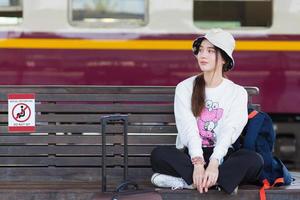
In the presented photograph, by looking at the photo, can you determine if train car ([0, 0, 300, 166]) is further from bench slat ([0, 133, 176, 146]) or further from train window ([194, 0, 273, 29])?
bench slat ([0, 133, 176, 146])

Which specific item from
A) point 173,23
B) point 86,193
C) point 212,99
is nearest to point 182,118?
point 212,99

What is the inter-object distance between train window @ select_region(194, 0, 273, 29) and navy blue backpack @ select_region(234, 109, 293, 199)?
2.43 m

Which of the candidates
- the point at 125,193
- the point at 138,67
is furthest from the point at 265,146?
the point at 138,67

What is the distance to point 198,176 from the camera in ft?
12.0

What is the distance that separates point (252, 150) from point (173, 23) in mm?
2530

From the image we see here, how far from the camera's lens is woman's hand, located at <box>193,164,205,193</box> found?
364cm

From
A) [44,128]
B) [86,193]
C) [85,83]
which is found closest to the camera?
[86,193]

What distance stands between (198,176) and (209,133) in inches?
15.2

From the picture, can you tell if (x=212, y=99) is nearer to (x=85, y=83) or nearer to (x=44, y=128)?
(x=44, y=128)

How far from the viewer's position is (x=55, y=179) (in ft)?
13.9

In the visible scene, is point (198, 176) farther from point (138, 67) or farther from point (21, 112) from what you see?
point (138, 67)

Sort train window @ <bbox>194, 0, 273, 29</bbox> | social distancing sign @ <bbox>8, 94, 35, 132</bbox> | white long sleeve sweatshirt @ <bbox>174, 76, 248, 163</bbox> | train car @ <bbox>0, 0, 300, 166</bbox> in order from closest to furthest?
white long sleeve sweatshirt @ <bbox>174, 76, 248, 163</bbox> → social distancing sign @ <bbox>8, 94, 35, 132</bbox> → train car @ <bbox>0, 0, 300, 166</bbox> → train window @ <bbox>194, 0, 273, 29</bbox>

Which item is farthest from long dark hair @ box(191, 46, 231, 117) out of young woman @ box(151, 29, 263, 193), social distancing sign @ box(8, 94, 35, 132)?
social distancing sign @ box(8, 94, 35, 132)

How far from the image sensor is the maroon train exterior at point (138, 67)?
6.11 m
